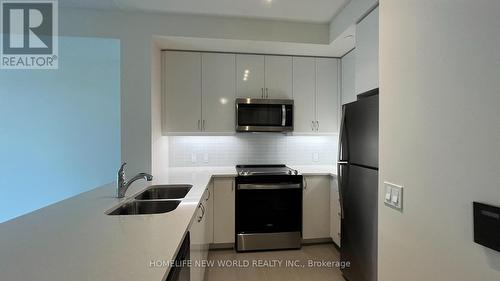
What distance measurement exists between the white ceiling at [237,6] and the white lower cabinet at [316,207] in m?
1.79

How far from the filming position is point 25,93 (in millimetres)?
2854

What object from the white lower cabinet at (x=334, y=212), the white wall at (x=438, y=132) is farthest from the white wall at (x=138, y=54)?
the white lower cabinet at (x=334, y=212)

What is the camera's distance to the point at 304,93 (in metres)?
2.95

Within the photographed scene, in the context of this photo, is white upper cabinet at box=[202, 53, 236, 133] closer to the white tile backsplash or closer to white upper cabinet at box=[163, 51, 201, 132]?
white upper cabinet at box=[163, 51, 201, 132]

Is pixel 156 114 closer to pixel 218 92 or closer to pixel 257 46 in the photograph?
pixel 218 92

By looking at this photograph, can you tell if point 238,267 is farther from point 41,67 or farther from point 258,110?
point 41,67

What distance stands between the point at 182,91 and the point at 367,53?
200 cm

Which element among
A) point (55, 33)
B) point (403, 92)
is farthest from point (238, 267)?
point (55, 33)

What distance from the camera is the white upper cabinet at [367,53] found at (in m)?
1.83

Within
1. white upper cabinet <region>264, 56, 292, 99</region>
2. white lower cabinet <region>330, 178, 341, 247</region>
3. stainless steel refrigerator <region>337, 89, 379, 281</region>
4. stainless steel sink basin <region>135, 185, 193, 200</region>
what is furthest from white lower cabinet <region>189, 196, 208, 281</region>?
white upper cabinet <region>264, 56, 292, 99</region>

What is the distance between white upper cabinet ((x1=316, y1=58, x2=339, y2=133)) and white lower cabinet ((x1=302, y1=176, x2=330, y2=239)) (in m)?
0.71

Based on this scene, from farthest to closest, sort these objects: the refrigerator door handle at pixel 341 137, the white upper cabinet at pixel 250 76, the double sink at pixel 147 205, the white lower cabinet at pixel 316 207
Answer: the white upper cabinet at pixel 250 76 < the white lower cabinet at pixel 316 207 < the refrigerator door handle at pixel 341 137 < the double sink at pixel 147 205

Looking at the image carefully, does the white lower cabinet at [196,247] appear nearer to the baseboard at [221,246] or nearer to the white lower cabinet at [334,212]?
the baseboard at [221,246]

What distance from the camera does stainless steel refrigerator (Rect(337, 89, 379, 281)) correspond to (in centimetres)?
161
